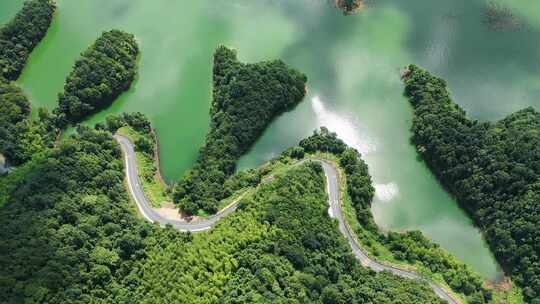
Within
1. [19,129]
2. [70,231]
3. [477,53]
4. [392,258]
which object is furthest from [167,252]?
[477,53]

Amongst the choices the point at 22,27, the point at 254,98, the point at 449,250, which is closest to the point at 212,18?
the point at 254,98

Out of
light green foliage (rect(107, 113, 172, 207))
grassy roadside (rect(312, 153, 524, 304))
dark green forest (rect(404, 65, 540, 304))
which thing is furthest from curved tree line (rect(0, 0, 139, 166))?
dark green forest (rect(404, 65, 540, 304))

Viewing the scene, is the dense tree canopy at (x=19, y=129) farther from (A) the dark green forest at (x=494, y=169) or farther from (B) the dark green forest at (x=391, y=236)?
(A) the dark green forest at (x=494, y=169)

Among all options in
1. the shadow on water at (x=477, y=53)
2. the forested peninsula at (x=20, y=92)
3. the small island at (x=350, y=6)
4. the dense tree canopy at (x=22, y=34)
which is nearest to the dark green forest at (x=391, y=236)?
the shadow on water at (x=477, y=53)

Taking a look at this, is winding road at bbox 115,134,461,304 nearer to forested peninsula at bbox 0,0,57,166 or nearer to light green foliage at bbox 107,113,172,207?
light green foliage at bbox 107,113,172,207

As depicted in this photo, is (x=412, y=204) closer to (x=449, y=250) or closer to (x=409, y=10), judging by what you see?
(x=449, y=250)

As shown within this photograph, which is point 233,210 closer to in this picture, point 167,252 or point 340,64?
point 167,252

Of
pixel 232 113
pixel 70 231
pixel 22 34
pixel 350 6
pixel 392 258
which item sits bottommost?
pixel 70 231
